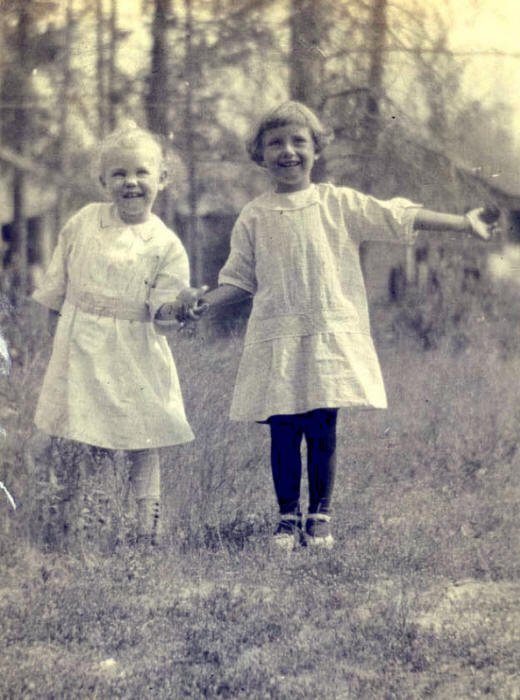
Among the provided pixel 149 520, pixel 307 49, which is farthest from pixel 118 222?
pixel 149 520

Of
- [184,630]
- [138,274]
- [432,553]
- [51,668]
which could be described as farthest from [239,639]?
[138,274]

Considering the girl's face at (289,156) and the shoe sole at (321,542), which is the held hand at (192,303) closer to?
the girl's face at (289,156)

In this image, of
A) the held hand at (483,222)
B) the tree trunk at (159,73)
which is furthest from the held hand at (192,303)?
the held hand at (483,222)

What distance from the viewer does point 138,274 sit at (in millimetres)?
3867

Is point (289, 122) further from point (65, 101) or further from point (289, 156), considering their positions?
point (65, 101)

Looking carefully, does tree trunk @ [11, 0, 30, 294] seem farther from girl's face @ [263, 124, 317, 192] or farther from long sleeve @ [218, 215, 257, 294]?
girl's face @ [263, 124, 317, 192]

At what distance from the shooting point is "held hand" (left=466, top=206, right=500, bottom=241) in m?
3.76

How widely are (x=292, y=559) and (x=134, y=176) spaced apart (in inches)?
64.2

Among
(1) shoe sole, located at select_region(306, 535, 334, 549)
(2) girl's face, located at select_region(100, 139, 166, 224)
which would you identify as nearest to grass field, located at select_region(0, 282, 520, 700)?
(1) shoe sole, located at select_region(306, 535, 334, 549)

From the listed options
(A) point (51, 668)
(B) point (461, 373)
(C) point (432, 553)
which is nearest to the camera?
(A) point (51, 668)

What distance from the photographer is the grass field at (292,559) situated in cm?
311

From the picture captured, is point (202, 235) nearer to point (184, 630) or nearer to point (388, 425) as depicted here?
point (388, 425)

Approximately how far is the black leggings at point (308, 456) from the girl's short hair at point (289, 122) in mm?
1068

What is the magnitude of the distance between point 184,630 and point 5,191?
6.26ft
